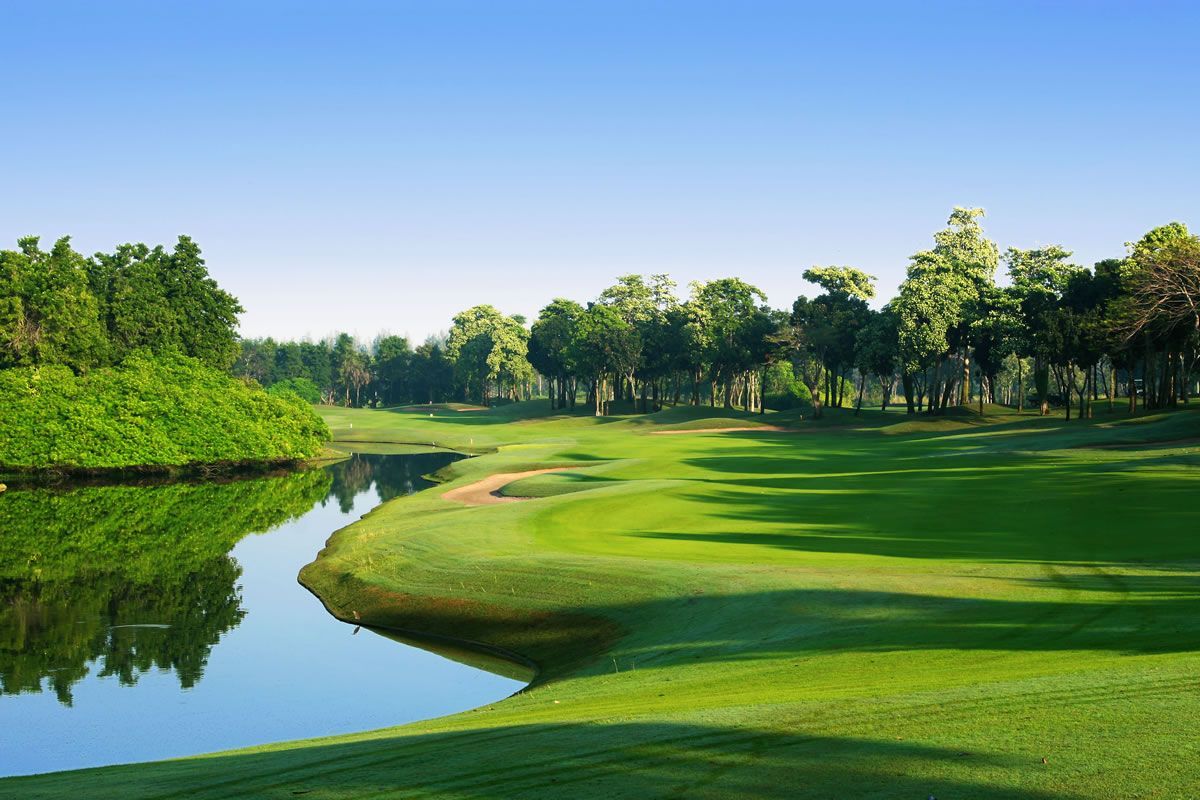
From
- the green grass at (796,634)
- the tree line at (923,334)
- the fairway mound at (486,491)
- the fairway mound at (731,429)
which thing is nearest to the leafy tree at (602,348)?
the tree line at (923,334)

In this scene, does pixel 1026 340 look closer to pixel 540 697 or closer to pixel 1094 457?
pixel 1094 457

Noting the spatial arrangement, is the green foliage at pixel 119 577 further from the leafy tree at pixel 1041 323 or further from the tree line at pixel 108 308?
the leafy tree at pixel 1041 323

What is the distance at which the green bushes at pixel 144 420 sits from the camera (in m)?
73.2

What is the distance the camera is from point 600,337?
134125mm

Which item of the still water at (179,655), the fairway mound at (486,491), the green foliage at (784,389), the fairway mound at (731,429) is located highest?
the green foliage at (784,389)

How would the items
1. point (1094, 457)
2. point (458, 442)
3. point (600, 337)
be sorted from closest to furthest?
point (1094, 457) → point (458, 442) → point (600, 337)

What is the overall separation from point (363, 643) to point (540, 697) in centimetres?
1215

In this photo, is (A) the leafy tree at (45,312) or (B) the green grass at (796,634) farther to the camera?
(A) the leafy tree at (45,312)

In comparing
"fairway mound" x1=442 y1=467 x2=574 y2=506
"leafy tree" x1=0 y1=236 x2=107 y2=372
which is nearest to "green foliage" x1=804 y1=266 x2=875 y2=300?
"fairway mound" x1=442 y1=467 x2=574 y2=506

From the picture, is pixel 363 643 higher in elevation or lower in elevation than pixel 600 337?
lower

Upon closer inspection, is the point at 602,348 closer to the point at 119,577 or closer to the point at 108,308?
the point at 108,308

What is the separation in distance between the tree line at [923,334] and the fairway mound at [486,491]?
1385 inches

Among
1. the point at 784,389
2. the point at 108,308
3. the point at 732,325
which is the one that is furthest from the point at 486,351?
the point at 108,308

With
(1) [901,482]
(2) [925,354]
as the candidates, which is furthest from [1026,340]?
(1) [901,482]
